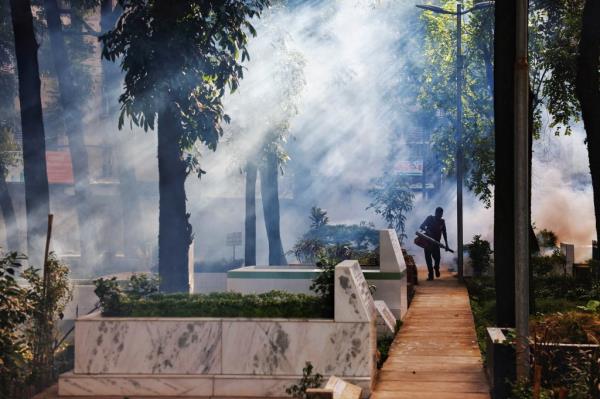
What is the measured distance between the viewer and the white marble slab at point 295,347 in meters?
14.1

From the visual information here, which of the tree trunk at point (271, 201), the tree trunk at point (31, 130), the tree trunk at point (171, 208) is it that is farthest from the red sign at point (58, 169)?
the tree trunk at point (171, 208)

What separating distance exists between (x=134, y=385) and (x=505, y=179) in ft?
22.9

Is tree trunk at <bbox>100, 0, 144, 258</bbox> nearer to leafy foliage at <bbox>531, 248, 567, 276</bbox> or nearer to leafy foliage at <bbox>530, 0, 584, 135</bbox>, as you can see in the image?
leafy foliage at <bbox>530, 0, 584, 135</bbox>

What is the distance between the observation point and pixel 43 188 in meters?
25.5

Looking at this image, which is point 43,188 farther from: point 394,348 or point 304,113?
point 304,113

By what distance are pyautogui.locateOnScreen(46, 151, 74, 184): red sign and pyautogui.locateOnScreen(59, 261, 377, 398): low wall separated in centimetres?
5324

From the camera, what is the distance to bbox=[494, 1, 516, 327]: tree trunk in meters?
16.9

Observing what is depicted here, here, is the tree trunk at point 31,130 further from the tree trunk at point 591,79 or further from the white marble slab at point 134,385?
the tree trunk at point 591,79

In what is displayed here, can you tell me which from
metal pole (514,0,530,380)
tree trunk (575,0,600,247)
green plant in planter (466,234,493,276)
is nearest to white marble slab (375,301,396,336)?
metal pole (514,0,530,380)

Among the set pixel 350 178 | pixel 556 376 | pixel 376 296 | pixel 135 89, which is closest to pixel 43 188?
pixel 135 89

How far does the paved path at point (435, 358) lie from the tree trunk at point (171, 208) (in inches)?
196

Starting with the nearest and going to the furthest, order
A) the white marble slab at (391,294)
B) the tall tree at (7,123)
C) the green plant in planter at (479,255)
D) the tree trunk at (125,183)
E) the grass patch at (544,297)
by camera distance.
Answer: the grass patch at (544,297), the white marble slab at (391,294), the green plant in planter at (479,255), the tall tree at (7,123), the tree trunk at (125,183)

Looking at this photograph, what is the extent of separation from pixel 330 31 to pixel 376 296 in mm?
23976

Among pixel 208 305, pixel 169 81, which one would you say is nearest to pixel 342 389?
pixel 208 305
